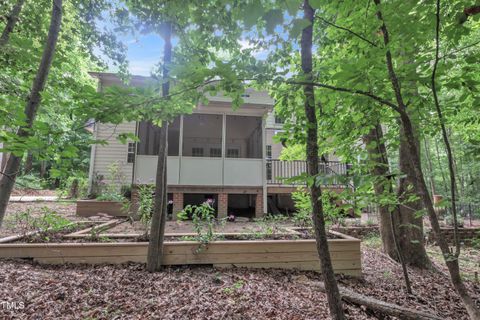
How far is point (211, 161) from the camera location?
8430 mm

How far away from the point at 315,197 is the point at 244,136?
10.3m

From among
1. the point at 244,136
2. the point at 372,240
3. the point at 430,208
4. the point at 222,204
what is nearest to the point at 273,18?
the point at 430,208

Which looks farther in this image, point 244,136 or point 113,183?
point 244,136

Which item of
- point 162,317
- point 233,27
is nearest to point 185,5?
point 233,27

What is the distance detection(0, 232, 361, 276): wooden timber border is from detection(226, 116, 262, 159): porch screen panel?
19.3ft

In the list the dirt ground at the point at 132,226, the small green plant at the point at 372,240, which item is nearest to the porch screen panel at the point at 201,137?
the dirt ground at the point at 132,226

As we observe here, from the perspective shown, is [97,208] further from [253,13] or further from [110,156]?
[253,13]

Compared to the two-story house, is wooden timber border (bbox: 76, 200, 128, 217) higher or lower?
lower

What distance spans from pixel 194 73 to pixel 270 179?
8.77 meters

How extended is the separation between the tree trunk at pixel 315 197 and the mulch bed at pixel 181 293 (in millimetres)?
769

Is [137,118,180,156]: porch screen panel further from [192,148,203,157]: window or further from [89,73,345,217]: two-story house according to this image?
[192,148,203,157]: window

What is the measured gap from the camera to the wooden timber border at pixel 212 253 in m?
3.35

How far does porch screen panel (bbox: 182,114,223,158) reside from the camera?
1046 cm

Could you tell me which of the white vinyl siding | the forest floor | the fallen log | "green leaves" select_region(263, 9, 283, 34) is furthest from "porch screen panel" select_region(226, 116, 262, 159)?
"green leaves" select_region(263, 9, 283, 34)
